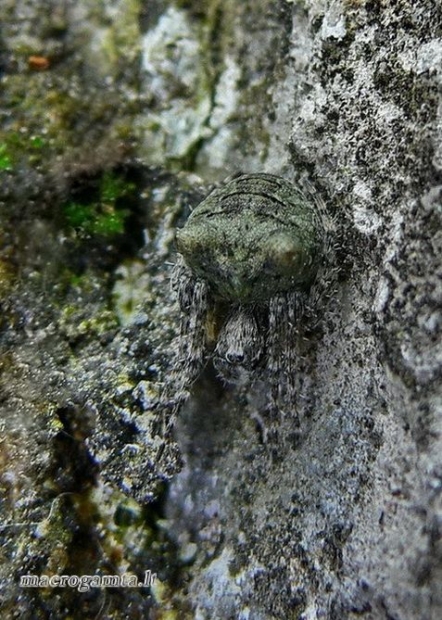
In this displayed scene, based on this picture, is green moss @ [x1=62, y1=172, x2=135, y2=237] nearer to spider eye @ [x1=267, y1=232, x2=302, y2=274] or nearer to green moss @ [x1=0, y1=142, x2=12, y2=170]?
green moss @ [x1=0, y1=142, x2=12, y2=170]

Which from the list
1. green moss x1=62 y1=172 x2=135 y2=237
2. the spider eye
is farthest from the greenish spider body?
green moss x1=62 y1=172 x2=135 y2=237

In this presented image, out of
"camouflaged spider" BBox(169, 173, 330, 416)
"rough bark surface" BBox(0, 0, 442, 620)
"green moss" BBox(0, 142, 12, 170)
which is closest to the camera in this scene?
"rough bark surface" BBox(0, 0, 442, 620)

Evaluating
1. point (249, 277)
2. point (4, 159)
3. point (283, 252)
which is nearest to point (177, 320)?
point (249, 277)

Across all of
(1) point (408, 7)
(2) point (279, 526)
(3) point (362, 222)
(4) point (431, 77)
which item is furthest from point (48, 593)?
(1) point (408, 7)

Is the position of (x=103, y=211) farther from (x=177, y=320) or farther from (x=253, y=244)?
(x=253, y=244)

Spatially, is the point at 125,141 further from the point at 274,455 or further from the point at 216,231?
the point at 274,455

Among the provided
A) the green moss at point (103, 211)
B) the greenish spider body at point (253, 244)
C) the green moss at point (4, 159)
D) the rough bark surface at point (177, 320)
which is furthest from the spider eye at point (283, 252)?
the green moss at point (4, 159)
